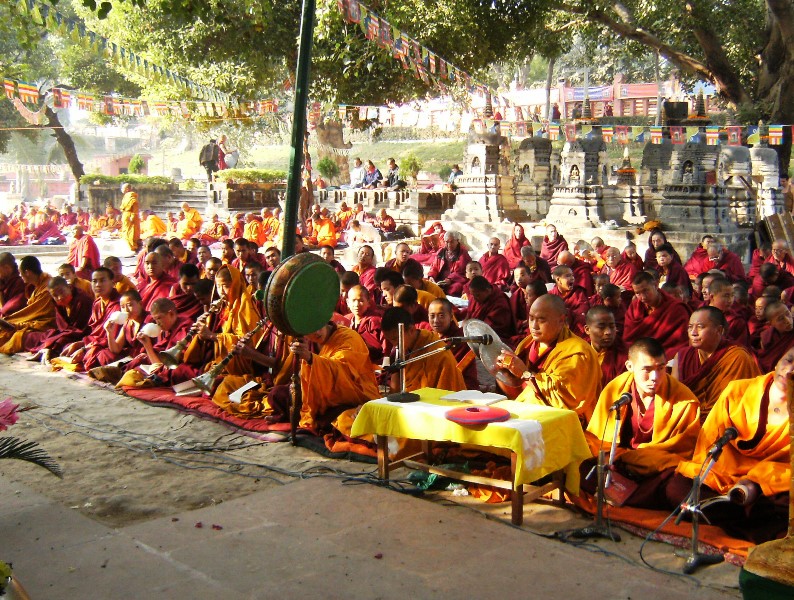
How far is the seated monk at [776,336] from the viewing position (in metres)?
6.99

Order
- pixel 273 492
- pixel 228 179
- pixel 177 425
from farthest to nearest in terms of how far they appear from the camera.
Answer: pixel 228 179, pixel 177 425, pixel 273 492

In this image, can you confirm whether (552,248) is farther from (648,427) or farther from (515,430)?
(515,430)

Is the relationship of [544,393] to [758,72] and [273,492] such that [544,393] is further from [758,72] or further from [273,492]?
[758,72]

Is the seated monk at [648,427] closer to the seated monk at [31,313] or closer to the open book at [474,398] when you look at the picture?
the open book at [474,398]

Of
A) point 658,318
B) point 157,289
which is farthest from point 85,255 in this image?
point 658,318

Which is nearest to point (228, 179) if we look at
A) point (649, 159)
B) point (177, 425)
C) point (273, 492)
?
point (649, 159)

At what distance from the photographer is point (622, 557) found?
4.55m

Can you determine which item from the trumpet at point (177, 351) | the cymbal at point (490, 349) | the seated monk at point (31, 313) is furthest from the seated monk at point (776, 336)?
the seated monk at point (31, 313)

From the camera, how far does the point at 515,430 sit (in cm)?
482

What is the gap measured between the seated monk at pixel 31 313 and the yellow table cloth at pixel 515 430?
23.1 ft

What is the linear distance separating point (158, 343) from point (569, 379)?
5244 millimetres

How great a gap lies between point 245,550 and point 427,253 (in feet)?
37.8

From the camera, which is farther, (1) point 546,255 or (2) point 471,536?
(1) point 546,255

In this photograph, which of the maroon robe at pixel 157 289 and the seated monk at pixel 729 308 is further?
the maroon robe at pixel 157 289
